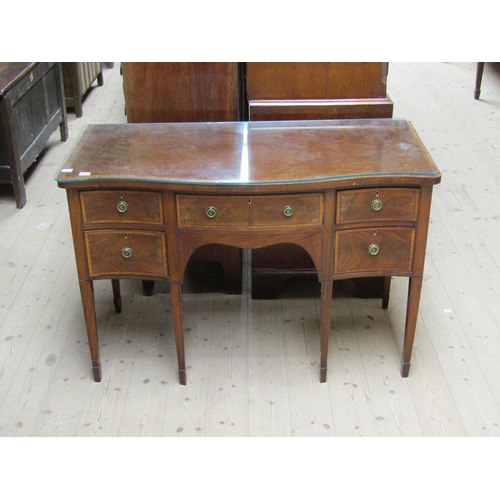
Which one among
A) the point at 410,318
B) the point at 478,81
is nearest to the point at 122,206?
the point at 410,318

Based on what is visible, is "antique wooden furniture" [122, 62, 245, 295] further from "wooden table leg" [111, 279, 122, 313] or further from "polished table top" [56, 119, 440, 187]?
"wooden table leg" [111, 279, 122, 313]

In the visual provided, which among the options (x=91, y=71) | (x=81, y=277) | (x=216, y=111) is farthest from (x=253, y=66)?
(x=91, y=71)

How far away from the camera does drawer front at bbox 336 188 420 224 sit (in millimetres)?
2379

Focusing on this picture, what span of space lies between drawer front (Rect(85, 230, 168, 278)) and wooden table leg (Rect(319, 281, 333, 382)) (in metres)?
0.55

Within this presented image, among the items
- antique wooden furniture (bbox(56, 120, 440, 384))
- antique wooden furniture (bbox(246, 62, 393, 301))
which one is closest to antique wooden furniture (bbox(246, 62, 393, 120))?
antique wooden furniture (bbox(246, 62, 393, 301))

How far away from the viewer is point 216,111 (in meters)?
2.94

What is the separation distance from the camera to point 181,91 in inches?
114

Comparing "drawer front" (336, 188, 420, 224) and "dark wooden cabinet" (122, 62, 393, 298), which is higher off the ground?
"dark wooden cabinet" (122, 62, 393, 298)

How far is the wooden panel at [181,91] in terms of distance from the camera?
286cm

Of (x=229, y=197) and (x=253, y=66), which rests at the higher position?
(x=253, y=66)

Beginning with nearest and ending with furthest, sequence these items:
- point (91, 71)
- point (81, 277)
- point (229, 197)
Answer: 1. point (229, 197)
2. point (81, 277)
3. point (91, 71)

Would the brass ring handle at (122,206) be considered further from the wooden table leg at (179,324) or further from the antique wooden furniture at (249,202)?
the wooden table leg at (179,324)

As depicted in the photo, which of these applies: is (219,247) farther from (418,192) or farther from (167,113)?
(418,192)

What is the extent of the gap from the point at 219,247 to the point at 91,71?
3.09m
